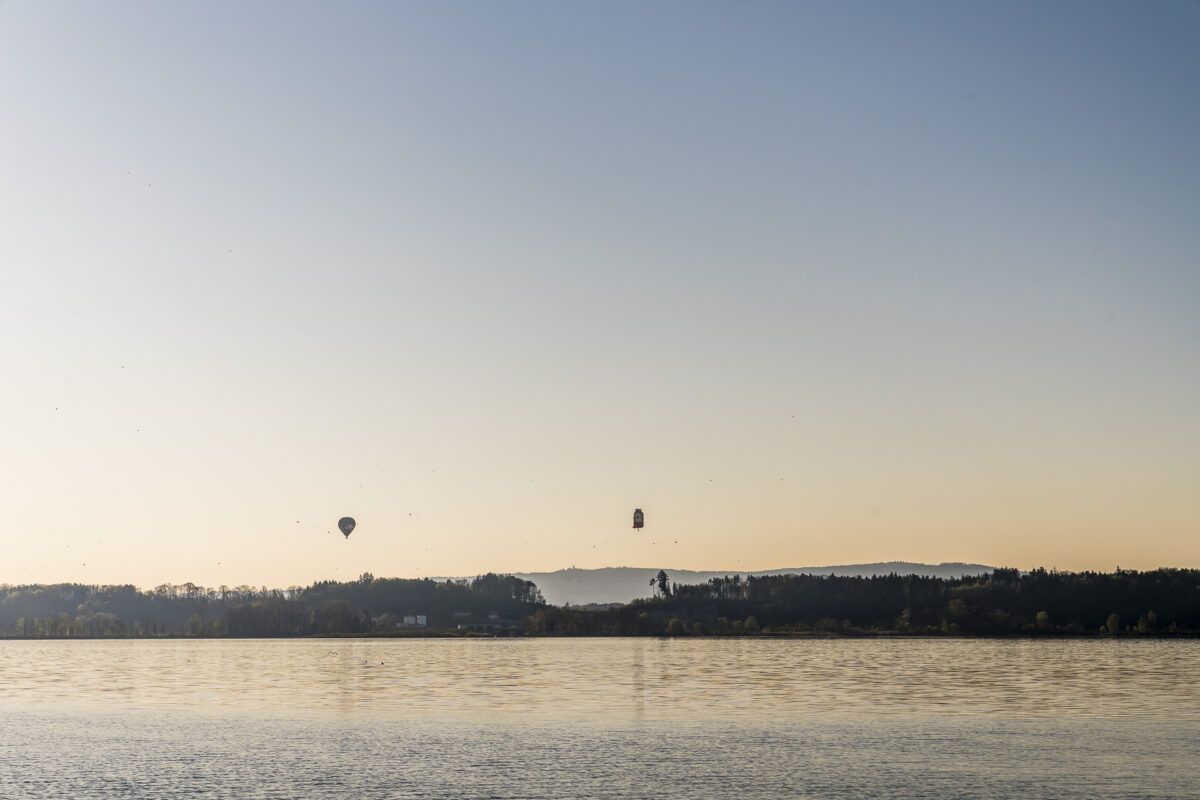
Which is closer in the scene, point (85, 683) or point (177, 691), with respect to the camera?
point (177, 691)

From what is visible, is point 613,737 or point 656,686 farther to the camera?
point 656,686

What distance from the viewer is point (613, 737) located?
60406 mm

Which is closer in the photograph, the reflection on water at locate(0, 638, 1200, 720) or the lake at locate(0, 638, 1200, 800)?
the lake at locate(0, 638, 1200, 800)

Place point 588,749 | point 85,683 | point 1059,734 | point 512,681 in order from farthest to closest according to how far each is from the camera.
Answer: point 85,683 → point 512,681 → point 1059,734 → point 588,749

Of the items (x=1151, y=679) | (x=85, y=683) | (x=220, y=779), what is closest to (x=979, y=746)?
(x=220, y=779)

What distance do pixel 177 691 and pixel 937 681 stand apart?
2751 inches

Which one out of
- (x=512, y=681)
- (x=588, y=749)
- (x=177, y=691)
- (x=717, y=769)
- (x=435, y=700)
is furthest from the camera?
(x=512, y=681)

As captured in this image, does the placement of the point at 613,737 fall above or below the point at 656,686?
above

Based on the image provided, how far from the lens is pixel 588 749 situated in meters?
55.5

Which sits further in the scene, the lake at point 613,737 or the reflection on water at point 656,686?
the reflection on water at point 656,686

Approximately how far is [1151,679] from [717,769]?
75876 millimetres

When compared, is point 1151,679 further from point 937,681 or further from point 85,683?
point 85,683

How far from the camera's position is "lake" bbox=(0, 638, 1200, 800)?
4522cm

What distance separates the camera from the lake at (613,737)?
45.2 metres
